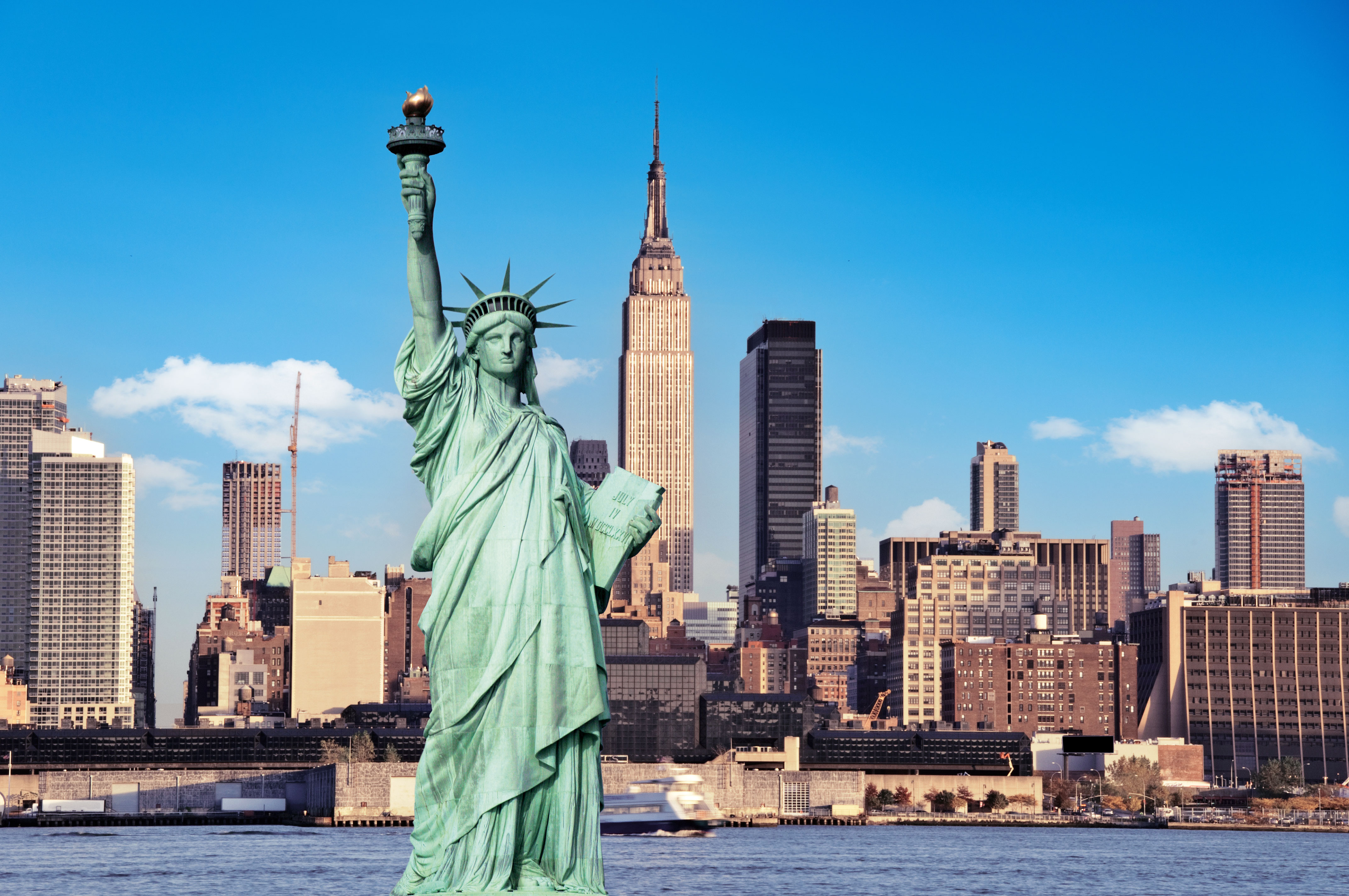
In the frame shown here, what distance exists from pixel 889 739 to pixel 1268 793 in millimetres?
33927

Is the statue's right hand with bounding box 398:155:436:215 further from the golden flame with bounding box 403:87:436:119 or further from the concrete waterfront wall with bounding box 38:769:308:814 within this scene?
the concrete waterfront wall with bounding box 38:769:308:814

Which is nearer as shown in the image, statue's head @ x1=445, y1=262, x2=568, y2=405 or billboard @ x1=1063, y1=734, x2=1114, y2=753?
statue's head @ x1=445, y1=262, x2=568, y2=405

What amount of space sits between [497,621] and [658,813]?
97.7m

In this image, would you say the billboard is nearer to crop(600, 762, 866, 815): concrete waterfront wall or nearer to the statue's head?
crop(600, 762, 866, 815): concrete waterfront wall

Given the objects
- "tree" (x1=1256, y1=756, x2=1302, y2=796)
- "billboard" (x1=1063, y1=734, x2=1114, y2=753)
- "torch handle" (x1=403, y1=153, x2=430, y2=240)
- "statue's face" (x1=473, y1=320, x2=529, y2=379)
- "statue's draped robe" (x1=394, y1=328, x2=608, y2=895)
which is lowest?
"tree" (x1=1256, y1=756, x2=1302, y2=796)

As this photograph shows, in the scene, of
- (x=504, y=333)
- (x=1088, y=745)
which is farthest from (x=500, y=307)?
(x=1088, y=745)

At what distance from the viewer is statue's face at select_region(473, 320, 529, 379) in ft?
85.0

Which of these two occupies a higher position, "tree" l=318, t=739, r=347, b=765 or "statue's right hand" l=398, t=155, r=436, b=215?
"statue's right hand" l=398, t=155, r=436, b=215

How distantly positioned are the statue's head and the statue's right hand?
1206mm

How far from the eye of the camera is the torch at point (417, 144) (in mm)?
25578

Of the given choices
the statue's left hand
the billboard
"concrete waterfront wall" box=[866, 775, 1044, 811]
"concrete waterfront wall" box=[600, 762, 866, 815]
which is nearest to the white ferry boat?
Result: "concrete waterfront wall" box=[600, 762, 866, 815]

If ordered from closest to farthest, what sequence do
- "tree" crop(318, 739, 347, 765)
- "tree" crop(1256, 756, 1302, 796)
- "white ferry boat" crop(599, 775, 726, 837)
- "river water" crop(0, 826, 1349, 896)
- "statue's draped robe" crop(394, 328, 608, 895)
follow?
1. "statue's draped robe" crop(394, 328, 608, 895)
2. "river water" crop(0, 826, 1349, 896)
3. "white ferry boat" crop(599, 775, 726, 837)
4. "tree" crop(318, 739, 347, 765)
5. "tree" crop(1256, 756, 1302, 796)

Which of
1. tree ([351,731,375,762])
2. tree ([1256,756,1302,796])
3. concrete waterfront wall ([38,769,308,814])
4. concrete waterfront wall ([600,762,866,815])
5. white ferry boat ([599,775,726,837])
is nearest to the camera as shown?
white ferry boat ([599,775,726,837])

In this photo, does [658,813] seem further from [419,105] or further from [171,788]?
[419,105]
